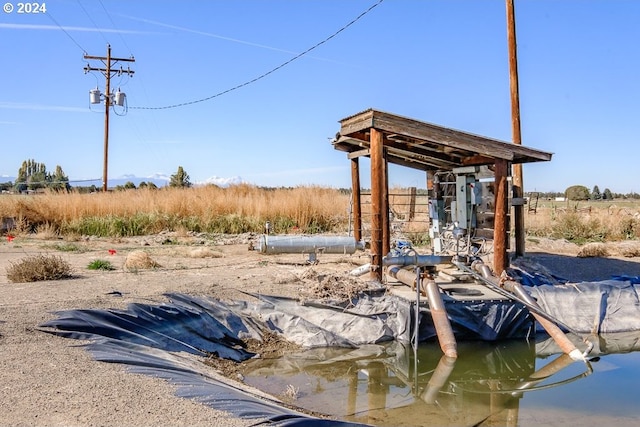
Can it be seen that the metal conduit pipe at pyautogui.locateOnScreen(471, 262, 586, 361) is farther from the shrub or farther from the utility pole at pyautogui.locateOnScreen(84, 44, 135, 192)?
the utility pole at pyautogui.locateOnScreen(84, 44, 135, 192)

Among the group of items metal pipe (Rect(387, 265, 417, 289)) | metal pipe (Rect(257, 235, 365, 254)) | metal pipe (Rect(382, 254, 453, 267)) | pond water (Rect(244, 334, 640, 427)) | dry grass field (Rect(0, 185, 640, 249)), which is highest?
dry grass field (Rect(0, 185, 640, 249))

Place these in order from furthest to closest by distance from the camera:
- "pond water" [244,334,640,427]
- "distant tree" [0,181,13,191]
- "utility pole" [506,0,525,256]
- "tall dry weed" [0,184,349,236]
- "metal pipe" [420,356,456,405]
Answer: "distant tree" [0,181,13,191] → "tall dry weed" [0,184,349,236] → "utility pole" [506,0,525,256] → "metal pipe" [420,356,456,405] → "pond water" [244,334,640,427]

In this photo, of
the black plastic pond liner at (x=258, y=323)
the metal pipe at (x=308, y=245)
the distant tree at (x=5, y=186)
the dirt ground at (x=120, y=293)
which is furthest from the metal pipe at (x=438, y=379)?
the distant tree at (x=5, y=186)

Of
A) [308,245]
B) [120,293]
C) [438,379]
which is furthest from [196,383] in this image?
[308,245]

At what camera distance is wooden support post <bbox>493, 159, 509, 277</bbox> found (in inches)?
402

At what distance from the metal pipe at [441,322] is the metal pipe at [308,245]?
3.75m

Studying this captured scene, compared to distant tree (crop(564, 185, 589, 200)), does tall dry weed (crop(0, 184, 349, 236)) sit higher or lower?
lower

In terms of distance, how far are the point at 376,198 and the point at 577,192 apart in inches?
2211

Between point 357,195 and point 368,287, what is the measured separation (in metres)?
4.64

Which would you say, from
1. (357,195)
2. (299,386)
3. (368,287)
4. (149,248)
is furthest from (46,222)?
(299,386)

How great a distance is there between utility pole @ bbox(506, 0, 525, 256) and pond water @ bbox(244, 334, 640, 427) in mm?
4544

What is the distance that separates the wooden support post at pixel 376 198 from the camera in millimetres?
9906

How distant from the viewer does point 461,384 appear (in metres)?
7.31

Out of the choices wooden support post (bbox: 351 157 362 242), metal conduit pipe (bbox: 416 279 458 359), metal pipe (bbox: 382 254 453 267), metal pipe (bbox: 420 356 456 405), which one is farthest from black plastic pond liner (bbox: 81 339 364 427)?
wooden support post (bbox: 351 157 362 242)
